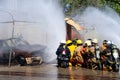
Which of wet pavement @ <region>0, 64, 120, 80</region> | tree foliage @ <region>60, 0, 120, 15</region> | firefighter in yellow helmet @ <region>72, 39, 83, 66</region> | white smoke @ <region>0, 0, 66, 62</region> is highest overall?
tree foliage @ <region>60, 0, 120, 15</region>

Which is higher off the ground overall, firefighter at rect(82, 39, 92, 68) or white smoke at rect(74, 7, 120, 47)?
white smoke at rect(74, 7, 120, 47)

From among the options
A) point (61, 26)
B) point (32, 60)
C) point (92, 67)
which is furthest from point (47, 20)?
point (92, 67)

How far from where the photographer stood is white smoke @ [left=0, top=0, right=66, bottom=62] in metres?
24.8

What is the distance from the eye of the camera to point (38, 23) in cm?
2525

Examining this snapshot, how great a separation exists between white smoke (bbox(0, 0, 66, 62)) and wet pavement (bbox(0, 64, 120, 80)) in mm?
2078

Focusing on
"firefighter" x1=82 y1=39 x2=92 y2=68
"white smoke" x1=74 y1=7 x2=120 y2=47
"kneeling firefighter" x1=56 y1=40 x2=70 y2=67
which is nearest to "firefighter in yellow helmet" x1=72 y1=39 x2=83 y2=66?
"firefighter" x1=82 y1=39 x2=92 y2=68

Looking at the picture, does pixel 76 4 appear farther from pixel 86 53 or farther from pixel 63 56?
pixel 86 53

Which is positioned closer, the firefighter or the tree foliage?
the firefighter

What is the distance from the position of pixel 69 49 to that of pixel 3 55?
3.35 meters

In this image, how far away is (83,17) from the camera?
31609 mm

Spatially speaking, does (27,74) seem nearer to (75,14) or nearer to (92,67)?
(92,67)

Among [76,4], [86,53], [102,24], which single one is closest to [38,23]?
[86,53]

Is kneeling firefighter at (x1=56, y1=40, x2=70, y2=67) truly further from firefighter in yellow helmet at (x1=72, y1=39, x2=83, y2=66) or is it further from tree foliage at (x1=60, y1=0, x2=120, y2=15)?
tree foliage at (x1=60, y1=0, x2=120, y2=15)

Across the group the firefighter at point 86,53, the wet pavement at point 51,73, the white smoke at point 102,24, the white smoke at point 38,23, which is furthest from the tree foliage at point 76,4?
the wet pavement at point 51,73
